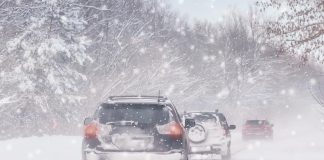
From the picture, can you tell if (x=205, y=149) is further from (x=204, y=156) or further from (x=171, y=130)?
(x=171, y=130)

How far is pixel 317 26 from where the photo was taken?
19891mm

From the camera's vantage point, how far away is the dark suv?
10820 mm

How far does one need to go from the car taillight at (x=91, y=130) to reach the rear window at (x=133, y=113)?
0.48 ft

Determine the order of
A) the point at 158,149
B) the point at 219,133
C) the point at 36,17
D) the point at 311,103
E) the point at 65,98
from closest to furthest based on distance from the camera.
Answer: the point at 158,149 → the point at 219,133 → the point at 36,17 → the point at 65,98 → the point at 311,103

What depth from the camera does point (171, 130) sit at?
11.1 m

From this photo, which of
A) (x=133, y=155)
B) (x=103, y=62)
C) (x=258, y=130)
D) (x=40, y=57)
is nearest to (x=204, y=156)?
(x=133, y=155)

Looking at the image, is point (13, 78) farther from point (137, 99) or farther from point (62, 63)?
point (137, 99)

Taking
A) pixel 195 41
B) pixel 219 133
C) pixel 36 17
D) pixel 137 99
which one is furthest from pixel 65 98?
pixel 195 41

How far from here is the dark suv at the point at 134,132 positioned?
10820mm

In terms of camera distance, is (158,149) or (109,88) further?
(109,88)

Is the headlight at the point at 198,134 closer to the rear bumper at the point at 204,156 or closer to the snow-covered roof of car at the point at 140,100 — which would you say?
the rear bumper at the point at 204,156

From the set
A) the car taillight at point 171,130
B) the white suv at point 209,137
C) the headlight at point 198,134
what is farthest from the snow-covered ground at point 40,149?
the car taillight at point 171,130

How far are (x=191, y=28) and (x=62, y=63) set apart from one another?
4926 cm

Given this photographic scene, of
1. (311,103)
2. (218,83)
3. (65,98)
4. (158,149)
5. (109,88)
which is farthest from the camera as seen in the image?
(311,103)
